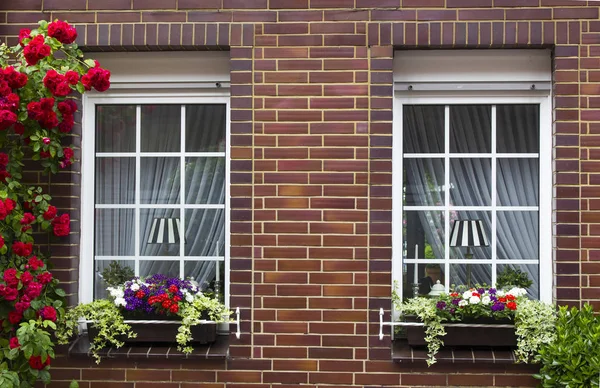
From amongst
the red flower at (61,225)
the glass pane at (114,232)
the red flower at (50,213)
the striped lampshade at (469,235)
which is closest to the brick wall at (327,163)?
the striped lampshade at (469,235)

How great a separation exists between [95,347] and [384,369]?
77.1 inches

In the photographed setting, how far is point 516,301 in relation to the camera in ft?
14.5

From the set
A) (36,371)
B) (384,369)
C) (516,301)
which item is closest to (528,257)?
(516,301)

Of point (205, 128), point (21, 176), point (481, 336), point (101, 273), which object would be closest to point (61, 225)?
point (21, 176)

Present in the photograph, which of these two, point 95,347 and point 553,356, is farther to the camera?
point 95,347

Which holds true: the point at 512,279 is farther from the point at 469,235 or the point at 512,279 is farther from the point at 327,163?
the point at 327,163

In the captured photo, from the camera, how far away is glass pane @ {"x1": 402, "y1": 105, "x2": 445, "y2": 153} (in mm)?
4719

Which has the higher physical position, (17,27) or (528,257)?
(17,27)

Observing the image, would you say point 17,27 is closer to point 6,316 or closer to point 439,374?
point 6,316

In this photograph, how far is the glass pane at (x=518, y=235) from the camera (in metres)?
4.68

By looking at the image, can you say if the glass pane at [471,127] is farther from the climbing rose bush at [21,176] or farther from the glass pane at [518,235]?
the climbing rose bush at [21,176]

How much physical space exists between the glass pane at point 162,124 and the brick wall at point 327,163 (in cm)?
48

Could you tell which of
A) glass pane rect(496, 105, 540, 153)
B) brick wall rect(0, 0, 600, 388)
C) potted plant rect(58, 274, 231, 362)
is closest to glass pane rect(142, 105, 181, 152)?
brick wall rect(0, 0, 600, 388)

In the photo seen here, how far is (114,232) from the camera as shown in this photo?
480 centimetres
